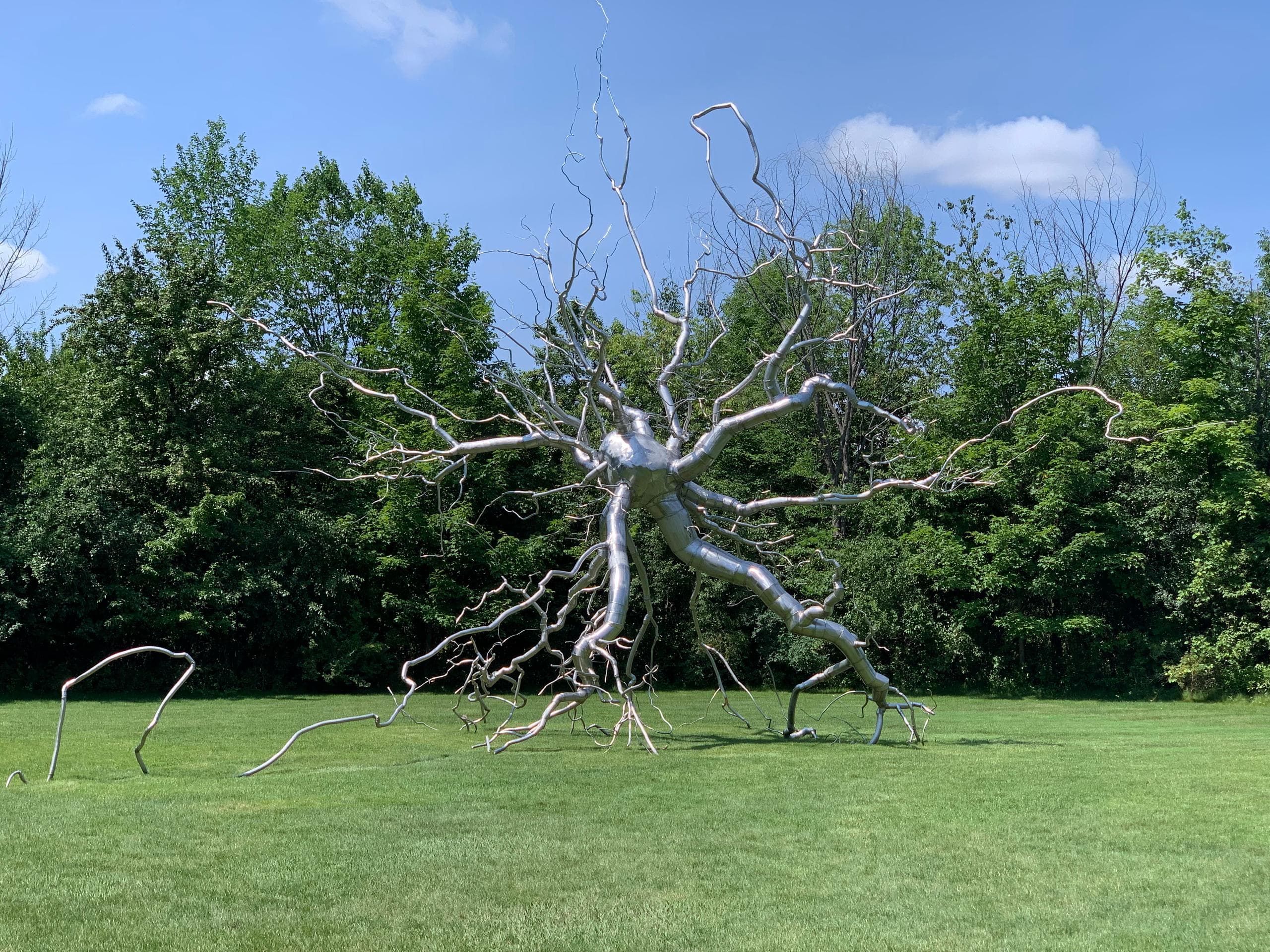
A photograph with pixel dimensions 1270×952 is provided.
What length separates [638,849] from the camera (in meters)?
7.00

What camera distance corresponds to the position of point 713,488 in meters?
27.8

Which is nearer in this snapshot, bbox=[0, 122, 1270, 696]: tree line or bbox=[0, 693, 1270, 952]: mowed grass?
bbox=[0, 693, 1270, 952]: mowed grass

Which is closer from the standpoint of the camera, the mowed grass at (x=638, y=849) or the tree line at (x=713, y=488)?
the mowed grass at (x=638, y=849)

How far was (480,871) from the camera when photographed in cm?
644

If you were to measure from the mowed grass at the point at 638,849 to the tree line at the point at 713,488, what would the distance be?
1230cm

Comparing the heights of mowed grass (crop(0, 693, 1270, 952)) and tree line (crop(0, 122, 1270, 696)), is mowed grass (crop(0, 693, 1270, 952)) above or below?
below

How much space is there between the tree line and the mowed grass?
12.3 m

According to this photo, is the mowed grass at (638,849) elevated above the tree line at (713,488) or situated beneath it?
situated beneath

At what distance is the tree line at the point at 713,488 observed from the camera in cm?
2372

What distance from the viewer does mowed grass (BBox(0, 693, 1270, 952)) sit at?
208 inches

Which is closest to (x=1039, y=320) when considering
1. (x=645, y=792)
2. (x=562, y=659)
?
(x=562, y=659)

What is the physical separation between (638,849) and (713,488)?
68.9ft

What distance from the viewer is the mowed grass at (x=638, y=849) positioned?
5289 mm

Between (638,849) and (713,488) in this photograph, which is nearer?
(638,849)
